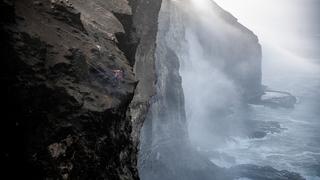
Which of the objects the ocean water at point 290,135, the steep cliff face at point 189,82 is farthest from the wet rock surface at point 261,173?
the ocean water at point 290,135

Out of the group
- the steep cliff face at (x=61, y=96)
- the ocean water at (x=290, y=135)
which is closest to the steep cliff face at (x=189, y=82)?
the ocean water at (x=290, y=135)

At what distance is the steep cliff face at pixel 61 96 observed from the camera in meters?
8.80

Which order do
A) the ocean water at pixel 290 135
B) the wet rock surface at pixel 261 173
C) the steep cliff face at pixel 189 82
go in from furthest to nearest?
the ocean water at pixel 290 135 < the wet rock surface at pixel 261 173 < the steep cliff face at pixel 189 82

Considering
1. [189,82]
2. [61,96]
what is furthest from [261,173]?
[61,96]

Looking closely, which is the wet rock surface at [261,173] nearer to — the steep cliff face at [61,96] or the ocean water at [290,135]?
the ocean water at [290,135]

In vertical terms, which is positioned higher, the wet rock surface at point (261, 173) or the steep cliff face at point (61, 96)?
the steep cliff face at point (61, 96)

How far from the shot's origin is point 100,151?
10.5 m

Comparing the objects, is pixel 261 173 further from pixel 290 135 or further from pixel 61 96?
pixel 61 96

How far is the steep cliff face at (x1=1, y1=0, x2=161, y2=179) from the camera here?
8.80 metres

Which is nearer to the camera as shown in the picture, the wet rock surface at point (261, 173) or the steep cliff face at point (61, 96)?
the steep cliff face at point (61, 96)

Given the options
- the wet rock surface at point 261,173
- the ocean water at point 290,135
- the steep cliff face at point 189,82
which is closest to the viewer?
the steep cliff face at point 189,82

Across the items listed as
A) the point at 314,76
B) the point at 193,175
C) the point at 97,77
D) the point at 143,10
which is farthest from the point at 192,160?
the point at 314,76

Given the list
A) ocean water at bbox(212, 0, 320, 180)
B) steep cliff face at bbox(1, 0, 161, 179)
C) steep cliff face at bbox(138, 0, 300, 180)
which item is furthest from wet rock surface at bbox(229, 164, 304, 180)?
steep cliff face at bbox(1, 0, 161, 179)

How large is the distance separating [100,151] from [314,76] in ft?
465
